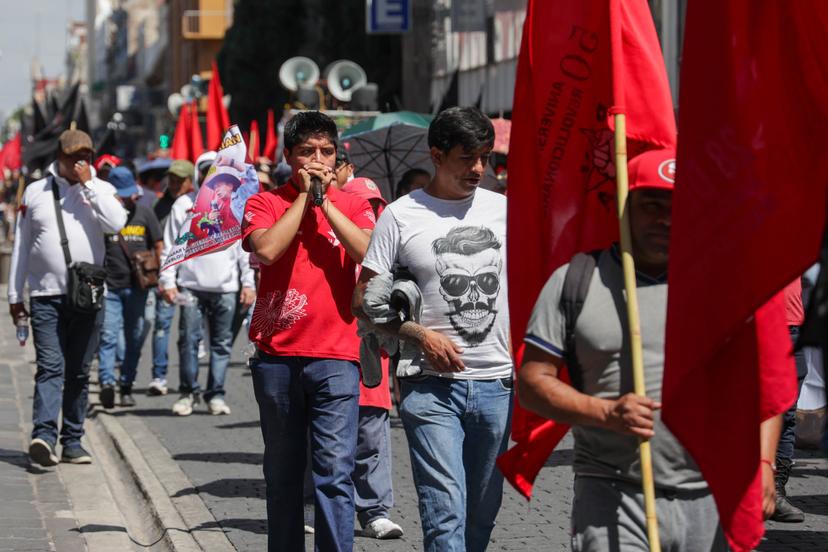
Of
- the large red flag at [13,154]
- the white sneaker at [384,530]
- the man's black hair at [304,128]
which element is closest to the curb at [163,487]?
the white sneaker at [384,530]

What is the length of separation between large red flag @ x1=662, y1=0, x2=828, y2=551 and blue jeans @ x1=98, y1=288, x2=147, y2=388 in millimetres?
9636

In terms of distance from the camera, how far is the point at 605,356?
407 centimetres

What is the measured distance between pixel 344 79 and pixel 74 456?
16984mm

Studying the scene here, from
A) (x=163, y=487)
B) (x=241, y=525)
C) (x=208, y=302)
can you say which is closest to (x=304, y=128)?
(x=241, y=525)

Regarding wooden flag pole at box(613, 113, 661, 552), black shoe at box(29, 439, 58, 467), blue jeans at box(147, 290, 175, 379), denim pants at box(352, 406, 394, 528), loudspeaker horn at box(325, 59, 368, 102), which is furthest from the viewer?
loudspeaker horn at box(325, 59, 368, 102)

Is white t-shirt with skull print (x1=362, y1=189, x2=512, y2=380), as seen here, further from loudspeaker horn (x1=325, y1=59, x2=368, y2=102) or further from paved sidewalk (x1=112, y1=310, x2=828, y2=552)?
loudspeaker horn (x1=325, y1=59, x2=368, y2=102)

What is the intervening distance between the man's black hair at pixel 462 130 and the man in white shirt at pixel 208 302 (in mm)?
6413

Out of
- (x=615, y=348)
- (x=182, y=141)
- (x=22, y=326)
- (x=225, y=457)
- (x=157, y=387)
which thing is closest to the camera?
(x=615, y=348)

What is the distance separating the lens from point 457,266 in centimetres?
566

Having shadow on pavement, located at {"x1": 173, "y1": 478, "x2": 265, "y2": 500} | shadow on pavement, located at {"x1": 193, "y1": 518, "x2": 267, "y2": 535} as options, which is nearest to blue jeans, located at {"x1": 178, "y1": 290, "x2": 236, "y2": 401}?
shadow on pavement, located at {"x1": 173, "y1": 478, "x2": 265, "y2": 500}

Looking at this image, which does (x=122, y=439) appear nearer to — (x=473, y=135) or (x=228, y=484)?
(x=228, y=484)

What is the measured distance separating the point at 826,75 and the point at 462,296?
2.21 metres

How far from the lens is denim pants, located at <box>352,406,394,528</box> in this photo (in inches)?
303

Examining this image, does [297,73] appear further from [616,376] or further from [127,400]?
[616,376]
